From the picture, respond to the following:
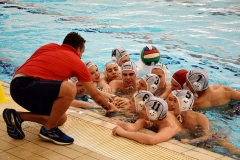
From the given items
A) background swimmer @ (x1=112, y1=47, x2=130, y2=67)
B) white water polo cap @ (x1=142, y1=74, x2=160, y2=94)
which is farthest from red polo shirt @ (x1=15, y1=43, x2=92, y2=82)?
background swimmer @ (x1=112, y1=47, x2=130, y2=67)

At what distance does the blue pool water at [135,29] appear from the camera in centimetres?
1039

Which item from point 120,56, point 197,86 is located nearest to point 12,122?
point 197,86

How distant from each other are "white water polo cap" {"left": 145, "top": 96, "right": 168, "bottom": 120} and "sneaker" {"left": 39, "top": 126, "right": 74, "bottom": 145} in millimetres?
1129

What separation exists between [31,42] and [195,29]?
4997 mm

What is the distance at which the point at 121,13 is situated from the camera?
49.4 feet

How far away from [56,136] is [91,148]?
433 millimetres

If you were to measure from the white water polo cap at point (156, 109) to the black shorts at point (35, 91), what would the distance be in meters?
1.35

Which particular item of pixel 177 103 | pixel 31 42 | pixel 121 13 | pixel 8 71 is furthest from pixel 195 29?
pixel 177 103

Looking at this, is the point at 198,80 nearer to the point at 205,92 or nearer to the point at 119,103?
the point at 205,92

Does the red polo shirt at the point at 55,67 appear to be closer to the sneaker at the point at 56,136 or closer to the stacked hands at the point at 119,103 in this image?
the sneaker at the point at 56,136

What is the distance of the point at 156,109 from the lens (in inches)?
214

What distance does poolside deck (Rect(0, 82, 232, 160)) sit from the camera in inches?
183

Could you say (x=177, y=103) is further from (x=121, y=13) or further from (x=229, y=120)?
(x=121, y=13)

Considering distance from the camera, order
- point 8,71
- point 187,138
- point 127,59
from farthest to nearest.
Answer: point 8,71 → point 127,59 → point 187,138
